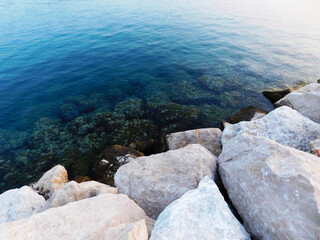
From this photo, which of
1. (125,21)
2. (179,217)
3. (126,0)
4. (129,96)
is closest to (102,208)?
(179,217)

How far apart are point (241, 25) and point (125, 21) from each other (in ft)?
98.6

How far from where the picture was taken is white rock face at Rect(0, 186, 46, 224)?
8.16 meters

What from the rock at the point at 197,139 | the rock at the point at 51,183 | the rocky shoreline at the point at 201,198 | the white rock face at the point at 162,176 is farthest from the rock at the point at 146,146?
the rock at the point at 51,183

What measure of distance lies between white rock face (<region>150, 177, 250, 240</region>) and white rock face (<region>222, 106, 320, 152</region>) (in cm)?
583

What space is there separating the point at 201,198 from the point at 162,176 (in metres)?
2.57

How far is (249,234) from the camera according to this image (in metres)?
5.95

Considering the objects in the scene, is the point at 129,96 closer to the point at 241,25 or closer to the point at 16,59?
the point at 16,59

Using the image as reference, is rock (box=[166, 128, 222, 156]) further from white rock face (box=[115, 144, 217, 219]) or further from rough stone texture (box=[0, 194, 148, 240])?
rough stone texture (box=[0, 194, 148, 240])

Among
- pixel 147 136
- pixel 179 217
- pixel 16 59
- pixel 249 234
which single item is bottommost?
pixel 147 136

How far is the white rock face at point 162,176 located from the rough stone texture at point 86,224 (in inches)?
42.6

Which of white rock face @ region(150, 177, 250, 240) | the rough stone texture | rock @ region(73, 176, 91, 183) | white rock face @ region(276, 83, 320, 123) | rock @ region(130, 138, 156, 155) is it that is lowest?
rock @ region(73, 176, 91, 183)

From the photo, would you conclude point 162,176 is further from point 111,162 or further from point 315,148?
point 315,148

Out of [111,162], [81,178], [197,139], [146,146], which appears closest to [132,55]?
[146,146]

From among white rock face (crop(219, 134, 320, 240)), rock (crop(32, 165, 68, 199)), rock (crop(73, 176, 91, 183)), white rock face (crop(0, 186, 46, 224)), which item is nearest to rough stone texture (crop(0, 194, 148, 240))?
white rock face (crop(0, 186, 46, 224))
